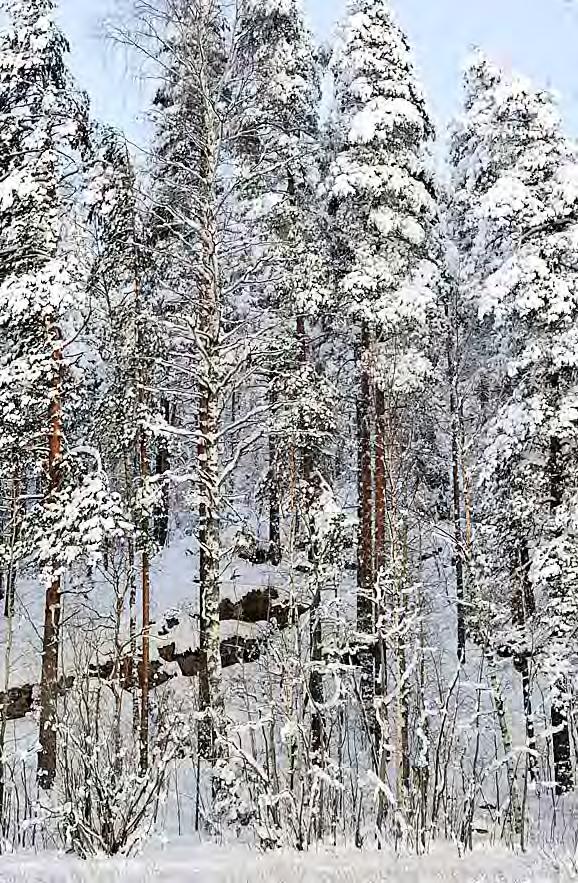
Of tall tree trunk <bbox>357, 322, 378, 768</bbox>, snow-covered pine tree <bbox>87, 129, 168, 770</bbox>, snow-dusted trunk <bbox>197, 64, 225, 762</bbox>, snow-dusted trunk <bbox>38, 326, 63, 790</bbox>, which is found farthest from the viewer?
tall tree trunk <bbox>357, 322, 378, 768</bbox>

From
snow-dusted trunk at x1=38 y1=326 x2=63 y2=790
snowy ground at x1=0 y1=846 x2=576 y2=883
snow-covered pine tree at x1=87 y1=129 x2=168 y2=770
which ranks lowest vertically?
snowy ground at x1=0 y1=846 x2=576 y2=883

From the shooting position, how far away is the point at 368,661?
48.0 feet

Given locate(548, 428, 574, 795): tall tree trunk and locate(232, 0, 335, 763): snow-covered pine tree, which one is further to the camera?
locate(232, 0, 335, 763): snow-covered pine tree

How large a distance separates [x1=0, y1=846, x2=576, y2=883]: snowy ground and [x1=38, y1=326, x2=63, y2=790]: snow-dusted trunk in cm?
518

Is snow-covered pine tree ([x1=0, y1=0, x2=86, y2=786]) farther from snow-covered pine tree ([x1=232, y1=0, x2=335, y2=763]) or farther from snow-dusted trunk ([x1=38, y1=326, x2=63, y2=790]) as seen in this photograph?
snow-covered pine tree ([x1=232, y1=0, x2=335, y2=763])

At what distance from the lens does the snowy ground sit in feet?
15.4

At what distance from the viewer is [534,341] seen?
1172 centimetres

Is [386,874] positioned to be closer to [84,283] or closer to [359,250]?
[84,283]

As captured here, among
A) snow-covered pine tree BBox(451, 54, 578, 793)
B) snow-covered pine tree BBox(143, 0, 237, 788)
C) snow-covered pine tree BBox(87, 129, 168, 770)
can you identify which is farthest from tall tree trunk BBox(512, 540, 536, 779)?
snow-covered pine tree BBox(87, 129, 168, 770)

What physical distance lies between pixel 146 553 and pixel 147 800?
882cm

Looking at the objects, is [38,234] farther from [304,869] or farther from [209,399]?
[304,869]

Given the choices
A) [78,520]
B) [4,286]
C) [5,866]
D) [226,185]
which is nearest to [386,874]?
[5,866]

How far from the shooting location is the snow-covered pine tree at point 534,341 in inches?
442

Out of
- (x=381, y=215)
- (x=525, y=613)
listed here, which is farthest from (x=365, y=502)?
(x=381, y=215)
